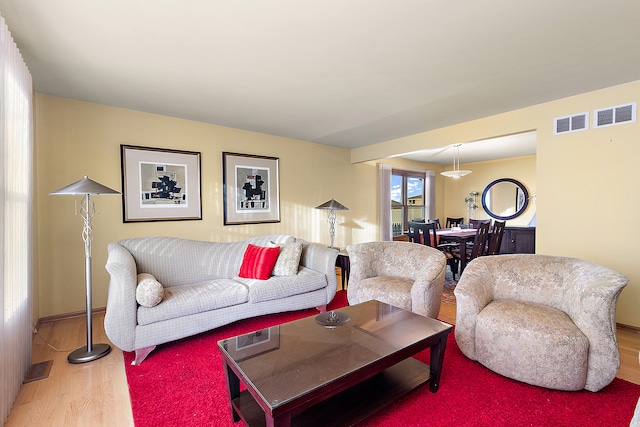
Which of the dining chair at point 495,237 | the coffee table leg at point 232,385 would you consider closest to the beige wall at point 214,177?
the dining chair at point 495,237

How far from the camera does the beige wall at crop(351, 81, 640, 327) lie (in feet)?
8.93

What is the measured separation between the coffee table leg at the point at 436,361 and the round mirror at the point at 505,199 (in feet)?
18.9

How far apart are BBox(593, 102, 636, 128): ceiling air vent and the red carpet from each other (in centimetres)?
227

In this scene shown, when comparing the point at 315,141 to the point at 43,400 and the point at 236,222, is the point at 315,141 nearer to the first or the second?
the point at 236,222

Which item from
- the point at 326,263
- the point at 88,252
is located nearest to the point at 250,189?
the point at 326,263

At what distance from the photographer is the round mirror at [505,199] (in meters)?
6.27

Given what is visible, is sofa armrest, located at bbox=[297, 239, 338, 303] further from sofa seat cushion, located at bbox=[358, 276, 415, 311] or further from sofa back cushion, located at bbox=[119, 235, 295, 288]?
sofa back cushion, located at bbox=[119, 235, 295, 288]

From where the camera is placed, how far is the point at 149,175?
3438 millimetres

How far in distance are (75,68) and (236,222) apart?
231 cm

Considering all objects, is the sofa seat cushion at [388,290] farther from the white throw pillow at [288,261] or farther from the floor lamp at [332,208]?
the floor lamp at [332,208]

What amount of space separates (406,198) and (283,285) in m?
4.74

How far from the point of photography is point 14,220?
5.90 ft

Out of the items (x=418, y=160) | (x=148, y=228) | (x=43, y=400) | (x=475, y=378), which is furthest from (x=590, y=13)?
(x=418, y=160)

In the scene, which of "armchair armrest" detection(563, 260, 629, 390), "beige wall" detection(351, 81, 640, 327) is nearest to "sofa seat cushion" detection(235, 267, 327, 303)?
"armchair armrest" detection(563, 260, 629, 390)
